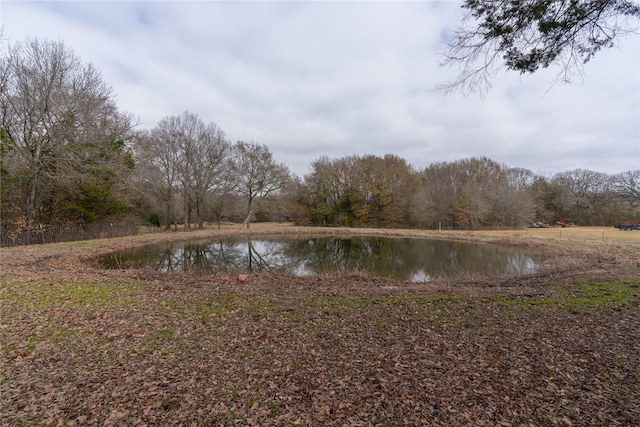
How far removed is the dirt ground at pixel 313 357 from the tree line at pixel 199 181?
1114 centimetres

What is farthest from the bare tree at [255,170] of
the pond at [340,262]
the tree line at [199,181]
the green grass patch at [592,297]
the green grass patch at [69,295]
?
the green grass patch at [592,297]

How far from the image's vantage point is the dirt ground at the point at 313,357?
2.80 meters

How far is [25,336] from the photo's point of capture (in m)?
4.25

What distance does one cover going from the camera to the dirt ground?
2.80 meters

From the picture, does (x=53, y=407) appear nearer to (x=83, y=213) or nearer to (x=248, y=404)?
(x=248, y=404)

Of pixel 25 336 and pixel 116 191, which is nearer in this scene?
pixel 25 336

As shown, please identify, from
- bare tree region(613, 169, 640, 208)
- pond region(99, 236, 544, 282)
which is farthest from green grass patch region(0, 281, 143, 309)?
bare tree region(613, 169, 640, 208)

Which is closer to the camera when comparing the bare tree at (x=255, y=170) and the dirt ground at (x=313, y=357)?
the dirt ground at (x=313, y=357)

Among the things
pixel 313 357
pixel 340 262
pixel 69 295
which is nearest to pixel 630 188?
pixel 340 262

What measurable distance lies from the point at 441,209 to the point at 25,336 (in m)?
38.7

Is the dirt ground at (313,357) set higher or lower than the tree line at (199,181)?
lower

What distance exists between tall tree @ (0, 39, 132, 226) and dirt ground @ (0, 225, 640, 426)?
34.6ft

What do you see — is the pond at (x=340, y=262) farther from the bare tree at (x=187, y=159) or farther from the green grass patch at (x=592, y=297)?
the bare tree at (x=187, y=159)

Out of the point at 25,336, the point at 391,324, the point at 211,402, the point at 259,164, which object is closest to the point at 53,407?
the point at 211,402
